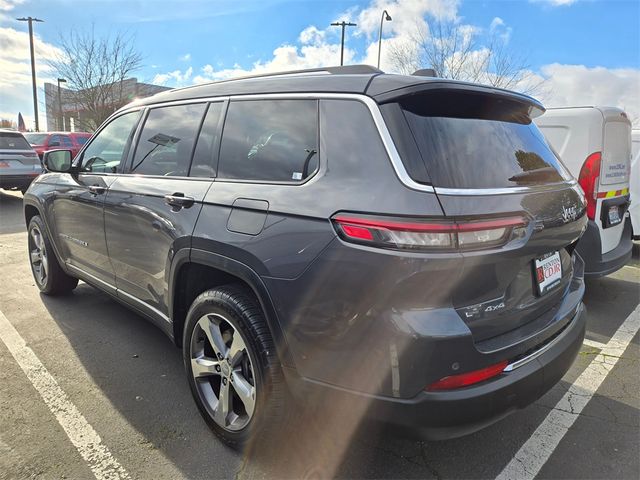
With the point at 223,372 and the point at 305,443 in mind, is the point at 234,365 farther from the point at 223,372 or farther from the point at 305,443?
the point at 305,443

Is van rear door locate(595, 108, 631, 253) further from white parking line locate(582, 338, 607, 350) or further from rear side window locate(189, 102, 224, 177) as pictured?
rear side window locate(189, 102, 224, 177)

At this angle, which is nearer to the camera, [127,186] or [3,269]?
[127,186]

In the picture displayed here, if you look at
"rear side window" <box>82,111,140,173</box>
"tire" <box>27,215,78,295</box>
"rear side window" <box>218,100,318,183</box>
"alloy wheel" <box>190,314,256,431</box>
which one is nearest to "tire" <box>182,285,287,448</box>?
"alloy wheel" <box>190,314,256,431</box>

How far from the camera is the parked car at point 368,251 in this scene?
1714 mm

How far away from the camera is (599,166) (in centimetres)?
425

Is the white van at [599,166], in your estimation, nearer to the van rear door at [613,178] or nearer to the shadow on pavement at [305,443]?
the van rear door at [613,178]

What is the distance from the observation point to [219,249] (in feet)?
7.43

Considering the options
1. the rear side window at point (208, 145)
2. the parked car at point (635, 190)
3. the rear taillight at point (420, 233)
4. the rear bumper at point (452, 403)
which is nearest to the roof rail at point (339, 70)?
the rear side window at point (208, 145)

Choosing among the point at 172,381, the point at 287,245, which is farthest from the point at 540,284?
the point at 172,381

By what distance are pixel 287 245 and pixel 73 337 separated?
266 centimetres

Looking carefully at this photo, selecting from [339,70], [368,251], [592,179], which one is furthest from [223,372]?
[592,179]

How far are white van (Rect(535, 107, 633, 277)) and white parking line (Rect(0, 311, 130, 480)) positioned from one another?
4.12m

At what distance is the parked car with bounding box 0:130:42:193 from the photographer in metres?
10.9

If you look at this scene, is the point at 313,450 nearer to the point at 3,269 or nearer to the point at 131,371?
the point at 131,371
